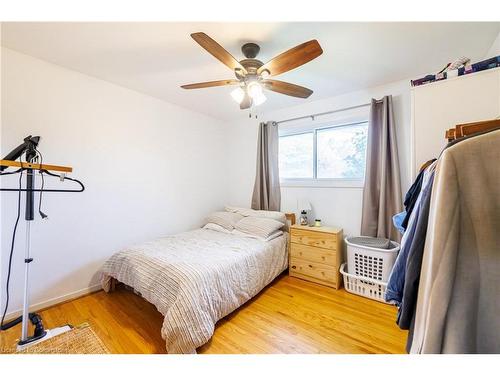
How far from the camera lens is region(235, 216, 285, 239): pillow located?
257cm

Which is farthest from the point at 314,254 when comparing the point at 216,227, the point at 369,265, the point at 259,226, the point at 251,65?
the point at 251,65

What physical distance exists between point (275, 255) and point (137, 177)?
198 centimetres

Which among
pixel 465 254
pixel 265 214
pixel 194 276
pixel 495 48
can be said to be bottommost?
pixel 194 276

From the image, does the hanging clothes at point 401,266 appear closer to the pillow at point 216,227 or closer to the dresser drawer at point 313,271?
the dresser drawer at point 313,271

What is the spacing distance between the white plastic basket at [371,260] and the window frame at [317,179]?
709 mm

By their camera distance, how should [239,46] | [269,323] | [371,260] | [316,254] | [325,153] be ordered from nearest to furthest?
1. [239,46]
2. [269,323]
3. [371,260]
4. [316,254]
5. [325,153]

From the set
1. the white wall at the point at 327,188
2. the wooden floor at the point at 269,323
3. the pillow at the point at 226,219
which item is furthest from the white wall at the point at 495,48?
the pillow at the point at 226,219

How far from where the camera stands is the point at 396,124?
91.0 inches

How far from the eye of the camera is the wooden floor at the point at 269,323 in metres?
1.52

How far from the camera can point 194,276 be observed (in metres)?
1.59

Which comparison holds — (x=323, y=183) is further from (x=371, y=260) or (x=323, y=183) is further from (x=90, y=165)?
(x=90, y=165)

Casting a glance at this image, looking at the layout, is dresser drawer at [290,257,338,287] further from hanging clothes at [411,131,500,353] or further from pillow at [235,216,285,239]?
hanging clothes at [411,131,500,353]

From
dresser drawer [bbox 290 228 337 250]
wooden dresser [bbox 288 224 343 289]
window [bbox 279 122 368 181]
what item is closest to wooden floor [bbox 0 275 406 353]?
wooden dresser [bbox 288 224 343 289]

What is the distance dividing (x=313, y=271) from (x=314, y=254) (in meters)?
0.21
